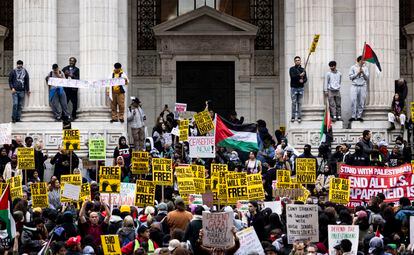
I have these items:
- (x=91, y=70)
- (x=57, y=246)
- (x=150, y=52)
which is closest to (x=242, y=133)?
(x=91, y=70)

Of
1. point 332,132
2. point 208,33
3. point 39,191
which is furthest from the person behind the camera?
point 208,33

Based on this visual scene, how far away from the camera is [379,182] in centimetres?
3466

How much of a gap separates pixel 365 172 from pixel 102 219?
7.37 metres

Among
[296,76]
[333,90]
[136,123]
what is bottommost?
[136,123]

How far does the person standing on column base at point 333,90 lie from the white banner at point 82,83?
20.2 feet

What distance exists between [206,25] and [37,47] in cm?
936

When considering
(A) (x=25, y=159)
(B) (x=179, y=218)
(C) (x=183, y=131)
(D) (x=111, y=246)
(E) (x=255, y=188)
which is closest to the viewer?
(D) (x=111, y=246)

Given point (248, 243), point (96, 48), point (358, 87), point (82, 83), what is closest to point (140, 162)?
point (82, 83)

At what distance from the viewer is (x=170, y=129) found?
4575 centimetres

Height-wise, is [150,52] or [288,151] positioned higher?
[150,52]

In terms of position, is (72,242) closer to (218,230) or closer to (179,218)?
(218,230)

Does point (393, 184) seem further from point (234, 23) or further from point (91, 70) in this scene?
point (234, 23)

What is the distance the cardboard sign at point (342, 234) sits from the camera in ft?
89.9

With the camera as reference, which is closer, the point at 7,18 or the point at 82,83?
the point at 82,83
